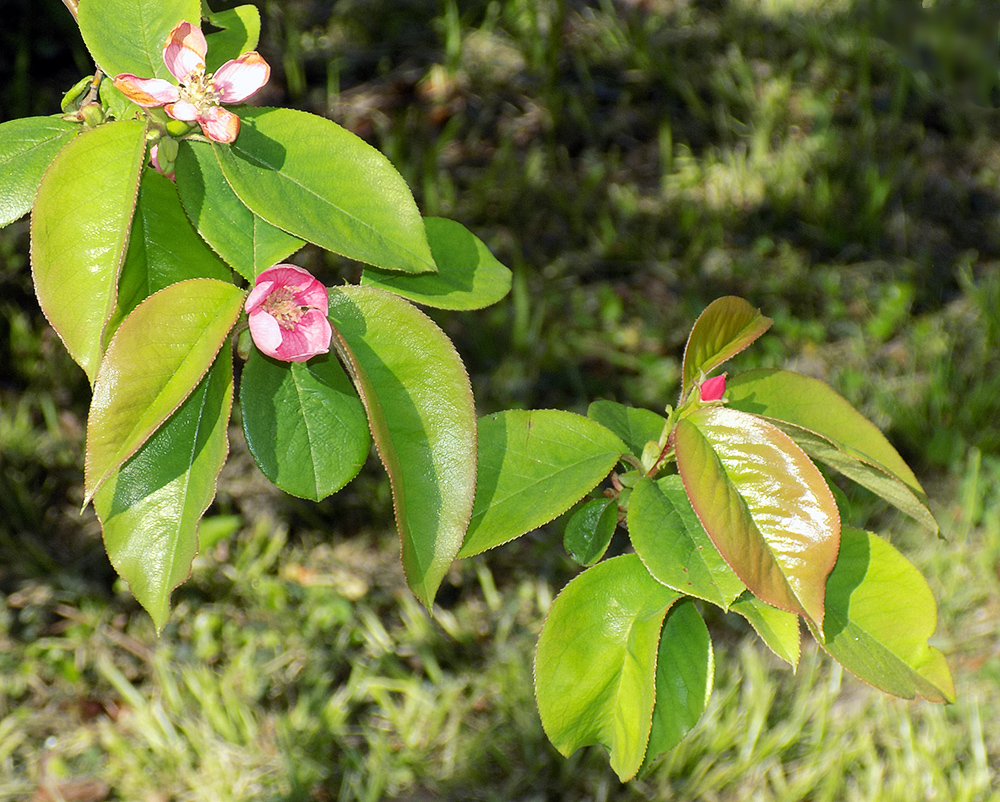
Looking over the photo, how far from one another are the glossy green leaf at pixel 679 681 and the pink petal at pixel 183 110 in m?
0.53

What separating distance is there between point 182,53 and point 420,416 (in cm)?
30

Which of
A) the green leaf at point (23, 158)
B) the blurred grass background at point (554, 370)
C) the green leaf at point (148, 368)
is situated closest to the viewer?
the green leaf at point (148, 368)

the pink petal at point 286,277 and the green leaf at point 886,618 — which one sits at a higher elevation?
the pink petal at point 286,277

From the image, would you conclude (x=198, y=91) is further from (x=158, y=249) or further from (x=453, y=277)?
(x=453, y=277)

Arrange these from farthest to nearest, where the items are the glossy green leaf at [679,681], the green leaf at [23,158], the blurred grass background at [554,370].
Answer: the blurred grass background at [554,370]
the glossy green leaf at [679,681]
the green leaf at [23,158]

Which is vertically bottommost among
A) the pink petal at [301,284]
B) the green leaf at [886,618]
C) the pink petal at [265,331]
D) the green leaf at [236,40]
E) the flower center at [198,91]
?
the green leaf at [886,618]

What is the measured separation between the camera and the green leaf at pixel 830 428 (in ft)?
2.25

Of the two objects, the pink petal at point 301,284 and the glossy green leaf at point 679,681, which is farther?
the glossy green leaf at point 679,681

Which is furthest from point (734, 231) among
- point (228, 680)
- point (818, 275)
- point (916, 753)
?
point (228, 680)

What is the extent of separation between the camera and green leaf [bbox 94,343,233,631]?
613 millimetres

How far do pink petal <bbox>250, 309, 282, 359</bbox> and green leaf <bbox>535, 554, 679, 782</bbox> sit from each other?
279mm

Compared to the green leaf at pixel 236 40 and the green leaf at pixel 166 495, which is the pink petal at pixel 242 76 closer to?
the green leaf at pixel 236 40

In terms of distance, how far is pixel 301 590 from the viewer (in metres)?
2.31

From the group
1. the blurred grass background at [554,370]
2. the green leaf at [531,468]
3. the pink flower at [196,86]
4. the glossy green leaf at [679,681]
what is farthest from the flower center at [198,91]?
the blurred grass background at [554,370]
